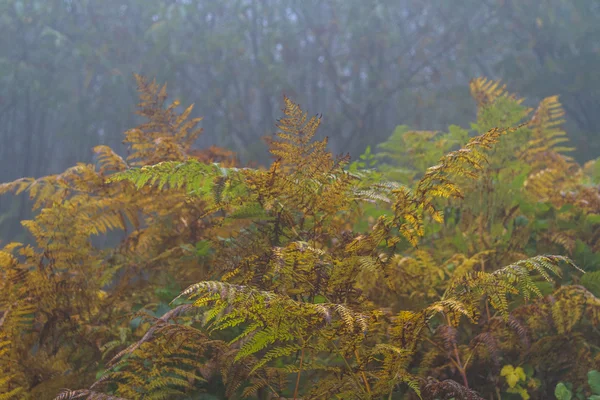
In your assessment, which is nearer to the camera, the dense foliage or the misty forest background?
the dense foliage

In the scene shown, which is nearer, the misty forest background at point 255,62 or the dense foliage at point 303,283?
the dense foliage at point 303,283

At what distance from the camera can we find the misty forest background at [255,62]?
10.9 meters

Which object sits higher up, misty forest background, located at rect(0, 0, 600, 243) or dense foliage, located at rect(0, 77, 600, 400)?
misty forest background, located at rect(0, 0, 600, 243)

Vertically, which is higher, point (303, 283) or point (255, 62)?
point (255, 62)

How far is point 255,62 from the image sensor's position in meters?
11.8

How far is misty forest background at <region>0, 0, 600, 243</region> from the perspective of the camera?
35.6ft

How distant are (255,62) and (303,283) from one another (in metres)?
10.8

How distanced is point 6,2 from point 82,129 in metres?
2.64

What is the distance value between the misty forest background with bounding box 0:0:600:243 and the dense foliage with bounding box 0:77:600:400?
8.17 m

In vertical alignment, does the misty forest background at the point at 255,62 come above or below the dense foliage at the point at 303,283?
above

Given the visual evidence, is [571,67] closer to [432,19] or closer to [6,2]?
[432,19]

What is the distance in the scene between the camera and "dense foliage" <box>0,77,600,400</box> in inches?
53.6

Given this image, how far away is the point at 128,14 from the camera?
11961mm

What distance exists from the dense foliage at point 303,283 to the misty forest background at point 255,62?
26.8 feet
